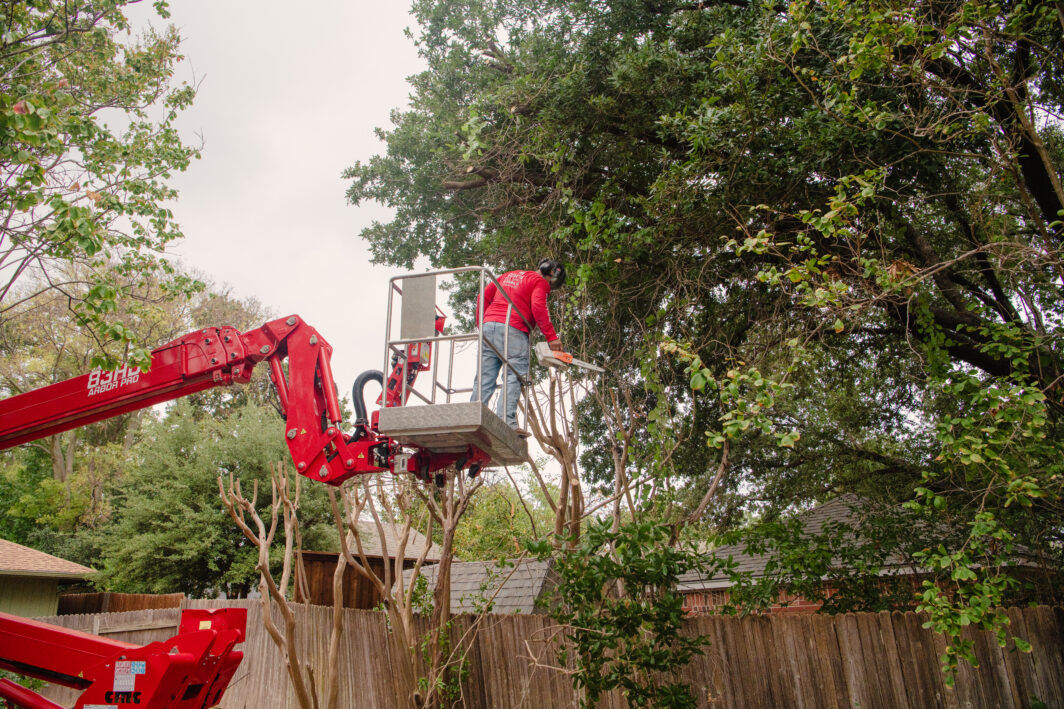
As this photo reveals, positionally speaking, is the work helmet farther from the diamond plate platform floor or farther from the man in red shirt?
the diamond plate platform floor

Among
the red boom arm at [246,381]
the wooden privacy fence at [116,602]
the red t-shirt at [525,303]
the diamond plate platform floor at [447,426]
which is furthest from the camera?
the wooden privacy fence at [116,602]

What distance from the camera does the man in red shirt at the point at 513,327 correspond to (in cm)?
536

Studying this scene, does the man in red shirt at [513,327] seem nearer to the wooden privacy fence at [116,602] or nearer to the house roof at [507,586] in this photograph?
the house roof at [507,586]

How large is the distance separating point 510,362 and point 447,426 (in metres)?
1.21

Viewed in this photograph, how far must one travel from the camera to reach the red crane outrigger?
4996 millimetres

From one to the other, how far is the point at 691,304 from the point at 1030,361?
144 inches

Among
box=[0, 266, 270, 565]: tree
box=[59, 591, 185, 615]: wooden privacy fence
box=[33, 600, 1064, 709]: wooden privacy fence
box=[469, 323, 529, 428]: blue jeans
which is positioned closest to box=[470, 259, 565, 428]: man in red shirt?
box=[469, 323, 529, 428]: blue jeans

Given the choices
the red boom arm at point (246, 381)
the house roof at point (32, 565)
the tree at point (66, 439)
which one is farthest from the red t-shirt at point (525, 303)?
the tree at point (66, 439)

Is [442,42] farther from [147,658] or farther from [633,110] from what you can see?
[147,658]

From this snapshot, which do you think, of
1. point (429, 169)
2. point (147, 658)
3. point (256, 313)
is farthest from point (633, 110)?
point (256, 313)

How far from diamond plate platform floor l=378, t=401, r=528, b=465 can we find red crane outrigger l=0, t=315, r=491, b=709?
37cm

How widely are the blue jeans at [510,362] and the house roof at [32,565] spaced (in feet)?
51.8

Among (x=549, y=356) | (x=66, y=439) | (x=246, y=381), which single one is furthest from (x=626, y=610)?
(x=66, y=439)

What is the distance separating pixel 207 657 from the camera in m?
5.11
